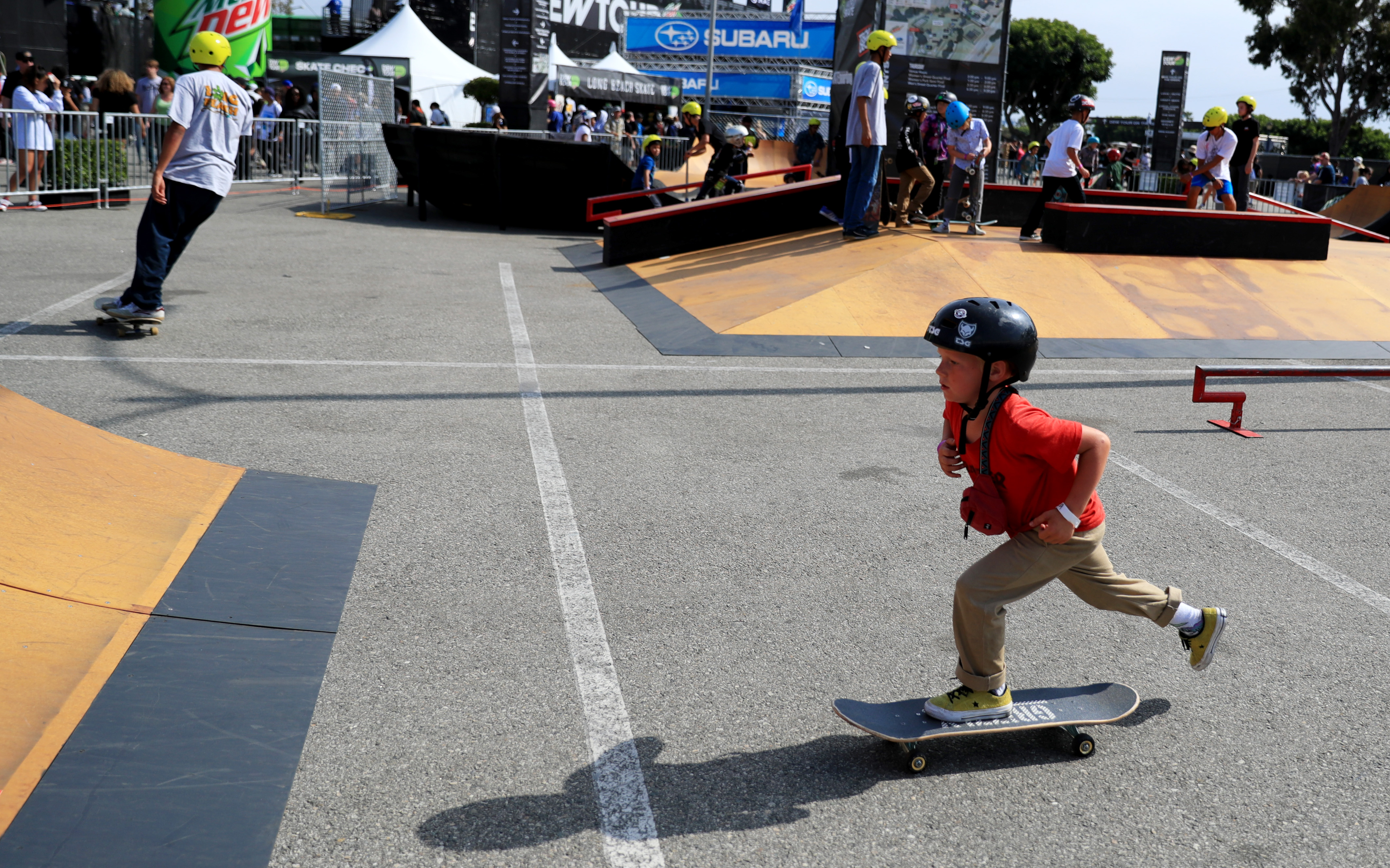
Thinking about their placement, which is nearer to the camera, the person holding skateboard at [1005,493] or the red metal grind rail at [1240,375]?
the person holding skateboard at [1005,493]

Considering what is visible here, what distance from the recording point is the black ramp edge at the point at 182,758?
253 centimetres

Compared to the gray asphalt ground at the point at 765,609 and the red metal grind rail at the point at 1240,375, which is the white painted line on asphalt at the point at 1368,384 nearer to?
the gray asphalt ground at the point at 765,609

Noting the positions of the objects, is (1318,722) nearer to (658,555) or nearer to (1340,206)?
(658,555)

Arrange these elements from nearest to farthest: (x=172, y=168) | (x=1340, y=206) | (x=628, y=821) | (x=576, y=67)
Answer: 1. (x=628, y=821)
2. (x=172, y=168)
3. (x=1340, y=206)
4. (x=576, y=67)

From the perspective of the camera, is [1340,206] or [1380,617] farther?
[1340,206]

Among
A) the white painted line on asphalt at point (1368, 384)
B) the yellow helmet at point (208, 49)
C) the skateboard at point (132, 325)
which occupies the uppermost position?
the yellow helmet at point (208, 49)

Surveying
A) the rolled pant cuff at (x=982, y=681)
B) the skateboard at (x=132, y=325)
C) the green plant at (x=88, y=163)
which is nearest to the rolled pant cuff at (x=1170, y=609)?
the rolled pant cuff at (x=982, y=681)

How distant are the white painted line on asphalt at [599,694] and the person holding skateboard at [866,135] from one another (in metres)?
7.16

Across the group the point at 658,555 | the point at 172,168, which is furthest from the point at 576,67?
the point at 658,555

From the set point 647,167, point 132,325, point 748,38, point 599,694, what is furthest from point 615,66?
point 599,694

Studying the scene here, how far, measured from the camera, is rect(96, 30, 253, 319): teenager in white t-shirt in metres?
8.01

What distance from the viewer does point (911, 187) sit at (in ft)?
45.4

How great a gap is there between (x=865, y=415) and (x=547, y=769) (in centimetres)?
479

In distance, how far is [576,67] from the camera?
4262 cm
